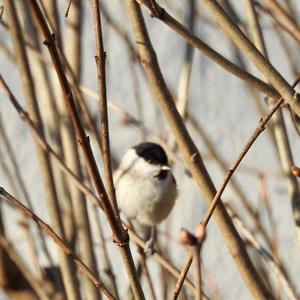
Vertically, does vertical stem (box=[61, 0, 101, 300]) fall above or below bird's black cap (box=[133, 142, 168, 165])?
below

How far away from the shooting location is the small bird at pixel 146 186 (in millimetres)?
1872

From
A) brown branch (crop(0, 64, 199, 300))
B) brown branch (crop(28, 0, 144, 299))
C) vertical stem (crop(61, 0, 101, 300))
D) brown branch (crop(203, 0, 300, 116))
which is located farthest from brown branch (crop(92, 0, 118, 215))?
vertical stem (crop(61, 0, 101, 300))

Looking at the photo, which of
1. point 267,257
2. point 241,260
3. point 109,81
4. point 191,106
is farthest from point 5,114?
point 241,260

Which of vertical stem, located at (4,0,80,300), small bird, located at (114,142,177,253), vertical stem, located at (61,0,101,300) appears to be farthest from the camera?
small bird, located at (114,142,177,253)

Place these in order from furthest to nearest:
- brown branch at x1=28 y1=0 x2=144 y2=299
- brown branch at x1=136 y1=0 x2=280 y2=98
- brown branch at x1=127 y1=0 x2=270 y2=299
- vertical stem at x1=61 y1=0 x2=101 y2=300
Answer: vertical stem at x1=61 y1=0 x2=101 y2=300 → brown branch at x1=127 y1=0 x2=270 y2=299 → brown branch at x1=136 y1=0 x2=280 y2=98 → brown branch at x1=28 y1=0 x2=144 y2=299

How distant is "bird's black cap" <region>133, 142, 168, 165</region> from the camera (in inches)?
75.9

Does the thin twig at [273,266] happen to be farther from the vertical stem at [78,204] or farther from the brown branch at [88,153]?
the brown branch at [88,153]

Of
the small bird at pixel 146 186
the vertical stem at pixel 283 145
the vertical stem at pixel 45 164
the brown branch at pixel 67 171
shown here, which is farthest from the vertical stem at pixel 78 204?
the small bird at pixel 146 186

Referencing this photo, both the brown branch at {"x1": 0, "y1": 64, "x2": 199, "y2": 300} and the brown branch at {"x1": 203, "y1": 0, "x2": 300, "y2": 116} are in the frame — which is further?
the brown branch at {"x1": 0, "y1": 64, "x2": 199, "y2": 300}

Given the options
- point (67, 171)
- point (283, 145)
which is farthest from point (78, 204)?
point (283, 145)

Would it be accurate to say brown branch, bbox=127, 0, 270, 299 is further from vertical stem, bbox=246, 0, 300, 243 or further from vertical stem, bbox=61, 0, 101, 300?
vertical stem, bbox=61, 0, 101, 300

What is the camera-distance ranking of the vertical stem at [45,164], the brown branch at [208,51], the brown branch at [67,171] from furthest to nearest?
the vertical stem at [45,164] < the brown branch at [67,171] < the brown branch at [208,51]

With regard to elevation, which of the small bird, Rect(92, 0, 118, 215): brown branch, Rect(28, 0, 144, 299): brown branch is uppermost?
the small bird

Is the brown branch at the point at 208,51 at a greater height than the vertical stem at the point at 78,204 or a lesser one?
lesser
